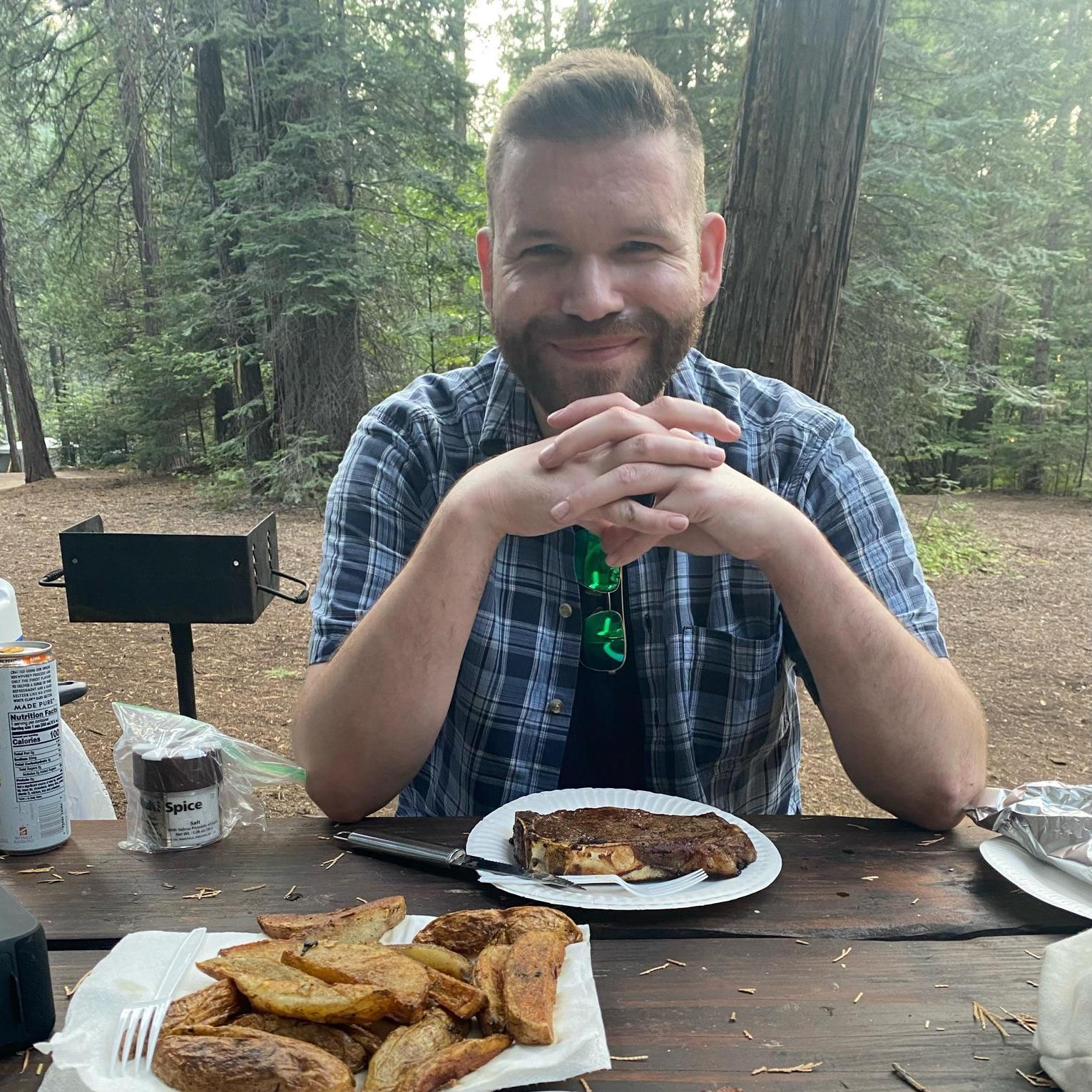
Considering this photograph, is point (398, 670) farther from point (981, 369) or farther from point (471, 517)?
point (981, 369)

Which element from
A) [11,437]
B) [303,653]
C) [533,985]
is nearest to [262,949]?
[533,985]

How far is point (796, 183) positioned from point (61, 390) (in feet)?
59.9

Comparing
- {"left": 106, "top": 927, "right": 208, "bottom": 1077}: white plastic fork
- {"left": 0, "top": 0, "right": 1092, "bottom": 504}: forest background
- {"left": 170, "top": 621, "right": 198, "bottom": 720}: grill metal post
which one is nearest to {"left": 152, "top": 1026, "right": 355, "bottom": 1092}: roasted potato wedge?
{"left": 106, "top": 927, "right": 208, "bottom": 1077}: white plastic fork

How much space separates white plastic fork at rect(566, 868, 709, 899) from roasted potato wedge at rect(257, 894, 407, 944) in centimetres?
25

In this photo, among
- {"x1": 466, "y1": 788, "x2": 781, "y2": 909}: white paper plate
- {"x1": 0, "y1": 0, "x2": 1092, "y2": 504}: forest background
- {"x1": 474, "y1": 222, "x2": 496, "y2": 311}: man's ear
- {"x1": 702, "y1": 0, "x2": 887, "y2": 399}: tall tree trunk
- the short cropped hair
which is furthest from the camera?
{"x1": 0, "y1": 0, "x2": 1092, "y2": 504}: forest background

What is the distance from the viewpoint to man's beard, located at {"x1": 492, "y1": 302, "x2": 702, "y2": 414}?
1688mm

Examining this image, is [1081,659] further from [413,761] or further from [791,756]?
[413,761]

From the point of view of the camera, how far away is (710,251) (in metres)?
1.87

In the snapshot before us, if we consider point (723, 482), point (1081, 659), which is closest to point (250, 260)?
point (1081, 659)

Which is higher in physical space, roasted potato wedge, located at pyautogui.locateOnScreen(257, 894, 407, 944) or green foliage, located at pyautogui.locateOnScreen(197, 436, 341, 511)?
roasted potato wedge, located at pyautogui.locateOnScreen(257, 894, 407, 944)

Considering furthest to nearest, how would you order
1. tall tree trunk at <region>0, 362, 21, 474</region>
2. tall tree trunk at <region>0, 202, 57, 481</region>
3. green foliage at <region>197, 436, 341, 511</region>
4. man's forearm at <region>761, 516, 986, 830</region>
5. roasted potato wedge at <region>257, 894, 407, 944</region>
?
tall tree trunk at <region>0, 362, 21, 474</region> → tall tree trunk at <region>0, 202, 57, 481</region> → green foliage at <region>197, 436, 341, 511</region> → man's forearm at <region>761, 516, 986, 830</region> → roasted potato wedge at <region>257, 894, 407, 944</region>

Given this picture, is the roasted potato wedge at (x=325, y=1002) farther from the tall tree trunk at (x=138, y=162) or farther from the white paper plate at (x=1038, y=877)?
the tall tree trunk at (x=138, y=162)

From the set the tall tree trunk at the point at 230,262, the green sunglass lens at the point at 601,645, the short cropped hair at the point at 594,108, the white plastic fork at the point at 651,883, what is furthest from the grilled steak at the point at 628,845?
the tall tree trunk at the point at 230,262

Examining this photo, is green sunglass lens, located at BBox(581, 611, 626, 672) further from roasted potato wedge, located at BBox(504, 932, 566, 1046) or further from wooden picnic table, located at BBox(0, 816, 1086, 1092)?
roasted potato wedge, located at BBox(504, 932, 566, 1046)
